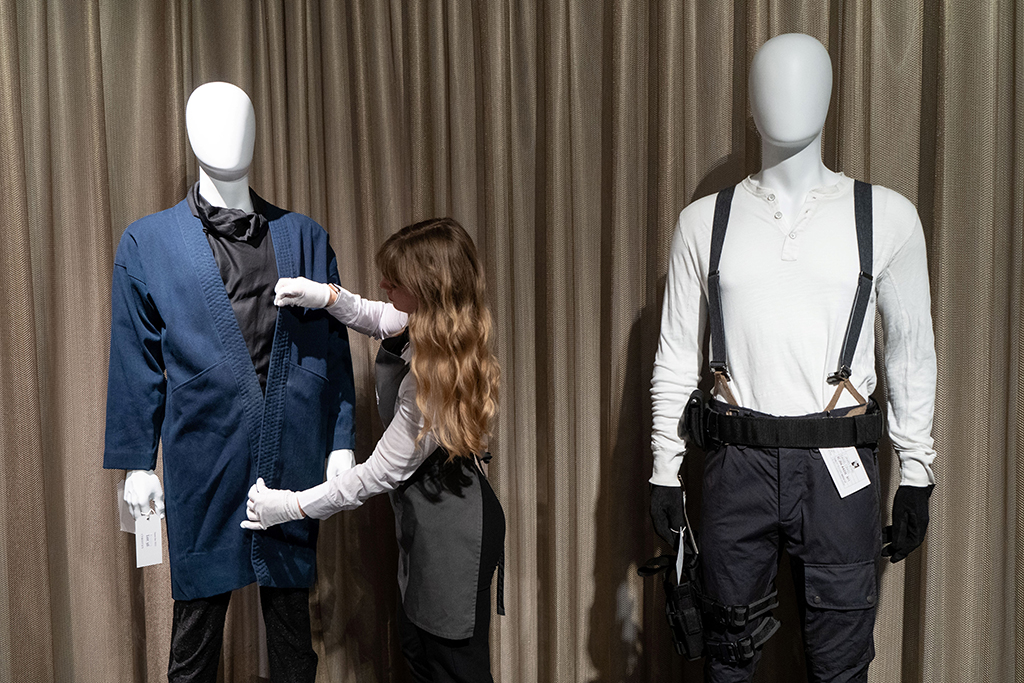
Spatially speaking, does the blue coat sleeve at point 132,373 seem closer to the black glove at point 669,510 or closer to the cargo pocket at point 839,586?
the black glove at point 669,510

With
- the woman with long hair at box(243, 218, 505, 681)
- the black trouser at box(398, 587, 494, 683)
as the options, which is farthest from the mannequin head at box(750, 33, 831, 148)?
the black trouser at box(398, 587, 494, 683)

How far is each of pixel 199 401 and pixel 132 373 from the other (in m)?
0.16

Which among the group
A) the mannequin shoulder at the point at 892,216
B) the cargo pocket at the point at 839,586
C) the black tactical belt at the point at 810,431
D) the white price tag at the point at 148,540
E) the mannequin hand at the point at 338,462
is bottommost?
the cargo pocket at the point at 839,586

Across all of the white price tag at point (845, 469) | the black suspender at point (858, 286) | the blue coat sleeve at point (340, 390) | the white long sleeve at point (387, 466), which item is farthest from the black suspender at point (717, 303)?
the blue coat sleeve at point (340, 390)

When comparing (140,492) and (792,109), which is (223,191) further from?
(792,109)

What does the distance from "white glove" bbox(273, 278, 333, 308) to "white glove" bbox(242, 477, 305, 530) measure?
398 millimetres

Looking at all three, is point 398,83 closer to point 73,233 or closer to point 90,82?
point 90,82

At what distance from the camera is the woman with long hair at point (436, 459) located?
1.48 meters

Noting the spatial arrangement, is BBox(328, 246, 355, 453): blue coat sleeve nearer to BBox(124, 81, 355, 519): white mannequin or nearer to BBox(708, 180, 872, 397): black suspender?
BBox(124, 81, 355, 519): white mannequin

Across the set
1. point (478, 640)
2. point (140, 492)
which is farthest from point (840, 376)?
point (140, 492)

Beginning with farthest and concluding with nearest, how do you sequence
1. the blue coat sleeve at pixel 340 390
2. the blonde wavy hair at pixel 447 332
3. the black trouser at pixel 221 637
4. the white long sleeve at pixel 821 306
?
the blue coat sleeve at pixel 340 390
the black trouser at pixel 221 637
the white long sleeve at pixel 821 306
the blonde wavy hair at pixel 447 332

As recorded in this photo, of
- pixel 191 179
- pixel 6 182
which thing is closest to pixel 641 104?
pixel 191 179

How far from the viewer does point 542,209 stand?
2174 mm

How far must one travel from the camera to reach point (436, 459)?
159 centimetres
